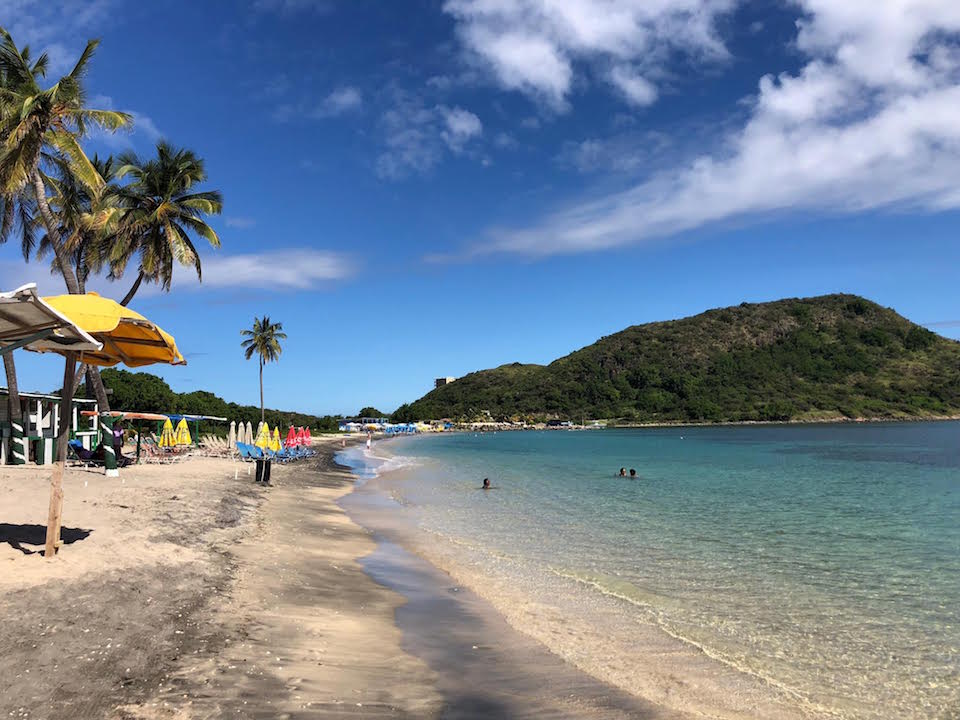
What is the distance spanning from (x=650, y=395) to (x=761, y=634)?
6826 inches

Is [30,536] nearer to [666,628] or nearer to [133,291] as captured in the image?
[666,628]

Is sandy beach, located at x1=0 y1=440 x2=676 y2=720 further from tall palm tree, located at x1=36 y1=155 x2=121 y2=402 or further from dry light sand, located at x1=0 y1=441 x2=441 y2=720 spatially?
tall palm tree, located at x1=36 y1=155 x2=121 y2=402

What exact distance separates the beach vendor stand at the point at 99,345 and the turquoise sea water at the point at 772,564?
23.5 ft

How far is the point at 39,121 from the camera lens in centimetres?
1938

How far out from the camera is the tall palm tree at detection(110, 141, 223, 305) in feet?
80.4

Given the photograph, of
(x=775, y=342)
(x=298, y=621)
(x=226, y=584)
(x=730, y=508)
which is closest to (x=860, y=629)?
(x=298, y=621)

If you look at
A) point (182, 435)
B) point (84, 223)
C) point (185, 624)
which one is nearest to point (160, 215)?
point (84, 223)

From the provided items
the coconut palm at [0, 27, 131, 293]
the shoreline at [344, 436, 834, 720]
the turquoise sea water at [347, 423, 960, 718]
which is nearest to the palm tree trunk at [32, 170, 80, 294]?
the coconut palm at [0, 27, 131, 293]

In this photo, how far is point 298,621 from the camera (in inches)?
272

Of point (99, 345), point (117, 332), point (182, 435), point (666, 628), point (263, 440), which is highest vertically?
point (117, 332)

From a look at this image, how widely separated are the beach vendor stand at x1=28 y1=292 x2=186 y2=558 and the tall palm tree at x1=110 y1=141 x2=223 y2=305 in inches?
616

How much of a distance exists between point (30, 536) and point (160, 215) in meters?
19.4

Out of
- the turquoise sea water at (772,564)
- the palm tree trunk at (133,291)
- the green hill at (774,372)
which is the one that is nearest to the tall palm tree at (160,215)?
the palm tree trunk at (133,291)

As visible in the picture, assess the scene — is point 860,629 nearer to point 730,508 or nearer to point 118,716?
point 118,716
